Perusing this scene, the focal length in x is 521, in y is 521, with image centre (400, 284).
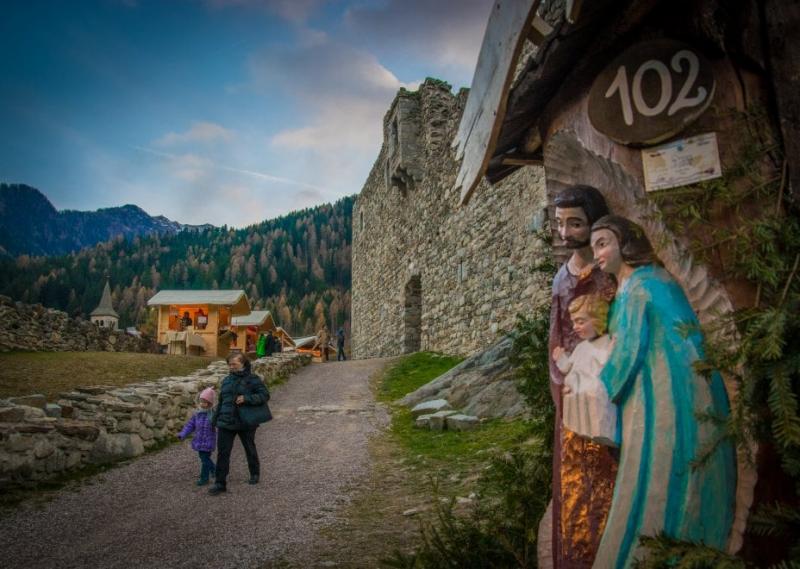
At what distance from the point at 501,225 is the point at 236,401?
6.69 meters

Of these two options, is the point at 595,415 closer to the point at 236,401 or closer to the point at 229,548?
the point at 229,548

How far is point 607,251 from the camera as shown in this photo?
196cm

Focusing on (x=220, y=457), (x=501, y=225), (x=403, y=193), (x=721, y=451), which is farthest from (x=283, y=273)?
(x=721, y=451)

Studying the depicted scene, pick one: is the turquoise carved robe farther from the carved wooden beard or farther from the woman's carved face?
the carved wooden beard

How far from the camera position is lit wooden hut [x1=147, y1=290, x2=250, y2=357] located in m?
21.7

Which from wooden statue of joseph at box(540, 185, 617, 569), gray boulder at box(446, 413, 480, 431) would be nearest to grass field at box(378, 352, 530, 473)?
gray boulder at box(446, 413, 480, 431)

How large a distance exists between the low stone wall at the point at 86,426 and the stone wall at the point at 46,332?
8126 millimetres

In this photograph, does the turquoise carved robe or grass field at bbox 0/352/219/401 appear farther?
grass field at bbox 0/352/219/401

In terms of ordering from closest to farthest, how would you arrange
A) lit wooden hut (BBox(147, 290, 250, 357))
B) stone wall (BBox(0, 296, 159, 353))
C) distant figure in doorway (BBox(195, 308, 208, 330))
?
stone wall (BBox(0, 296, 159, 353)) → lit wooden hut (BBox(147, 290, 250, 357)) → distant figure in doorway (BBox(195, 308, 208, 330))

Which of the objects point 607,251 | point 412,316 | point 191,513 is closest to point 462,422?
point 191,513

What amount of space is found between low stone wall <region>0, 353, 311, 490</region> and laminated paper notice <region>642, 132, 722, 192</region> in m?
6.03

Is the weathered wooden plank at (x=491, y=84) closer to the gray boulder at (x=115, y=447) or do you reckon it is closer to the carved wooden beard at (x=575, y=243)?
the carved wooden beard at (x=575, y=243)

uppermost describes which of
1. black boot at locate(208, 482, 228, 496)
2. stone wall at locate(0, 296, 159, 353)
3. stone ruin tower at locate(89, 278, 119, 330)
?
stone ruin tower at locate(89, 278, 119, 330)

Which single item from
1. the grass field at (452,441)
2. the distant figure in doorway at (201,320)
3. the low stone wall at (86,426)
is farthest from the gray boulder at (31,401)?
the distant figure in doorway at (201,320)
